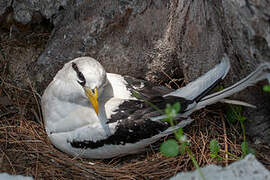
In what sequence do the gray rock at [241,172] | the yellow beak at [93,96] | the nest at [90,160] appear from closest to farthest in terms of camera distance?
the gray rock at [241,172]
the yellow beak at [93,96]
the nest at [90,160]

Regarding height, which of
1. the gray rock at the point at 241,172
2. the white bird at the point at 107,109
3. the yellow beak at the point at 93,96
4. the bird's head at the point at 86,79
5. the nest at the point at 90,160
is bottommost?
the nest at the point at 90,160

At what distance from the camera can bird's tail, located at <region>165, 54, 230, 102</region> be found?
10.4ft

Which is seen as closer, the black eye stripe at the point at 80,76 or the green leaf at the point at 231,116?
the black eye stripe at the point at 80,76

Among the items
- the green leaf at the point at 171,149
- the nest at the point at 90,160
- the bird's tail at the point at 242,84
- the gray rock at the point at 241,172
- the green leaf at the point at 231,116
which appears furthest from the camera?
the green leaf at the point at 231,116

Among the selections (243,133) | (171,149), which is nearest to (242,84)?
(243,133)

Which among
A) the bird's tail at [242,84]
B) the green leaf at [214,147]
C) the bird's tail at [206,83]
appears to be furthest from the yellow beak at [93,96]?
the green leaf at [214,147]

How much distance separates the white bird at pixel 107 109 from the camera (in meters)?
3.19

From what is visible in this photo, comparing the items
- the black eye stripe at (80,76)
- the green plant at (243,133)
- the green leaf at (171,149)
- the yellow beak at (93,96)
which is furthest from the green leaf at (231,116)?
the black eye stripe at (80,76)

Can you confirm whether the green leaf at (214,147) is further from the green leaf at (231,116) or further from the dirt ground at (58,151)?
the green leaf at (231,116)

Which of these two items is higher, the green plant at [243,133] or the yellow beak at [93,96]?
the yellow beak at [93,96]

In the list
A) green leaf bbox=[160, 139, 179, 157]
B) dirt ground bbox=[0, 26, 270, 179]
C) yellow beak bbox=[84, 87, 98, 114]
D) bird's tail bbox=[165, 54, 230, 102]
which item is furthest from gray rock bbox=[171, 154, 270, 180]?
yellow beak bbox=[84, 87, 98, 114]

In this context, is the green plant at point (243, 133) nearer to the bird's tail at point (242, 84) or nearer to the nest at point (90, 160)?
the nest at point (90, 160)

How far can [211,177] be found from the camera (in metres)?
2.62

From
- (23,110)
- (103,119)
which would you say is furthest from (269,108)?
(23,110)
